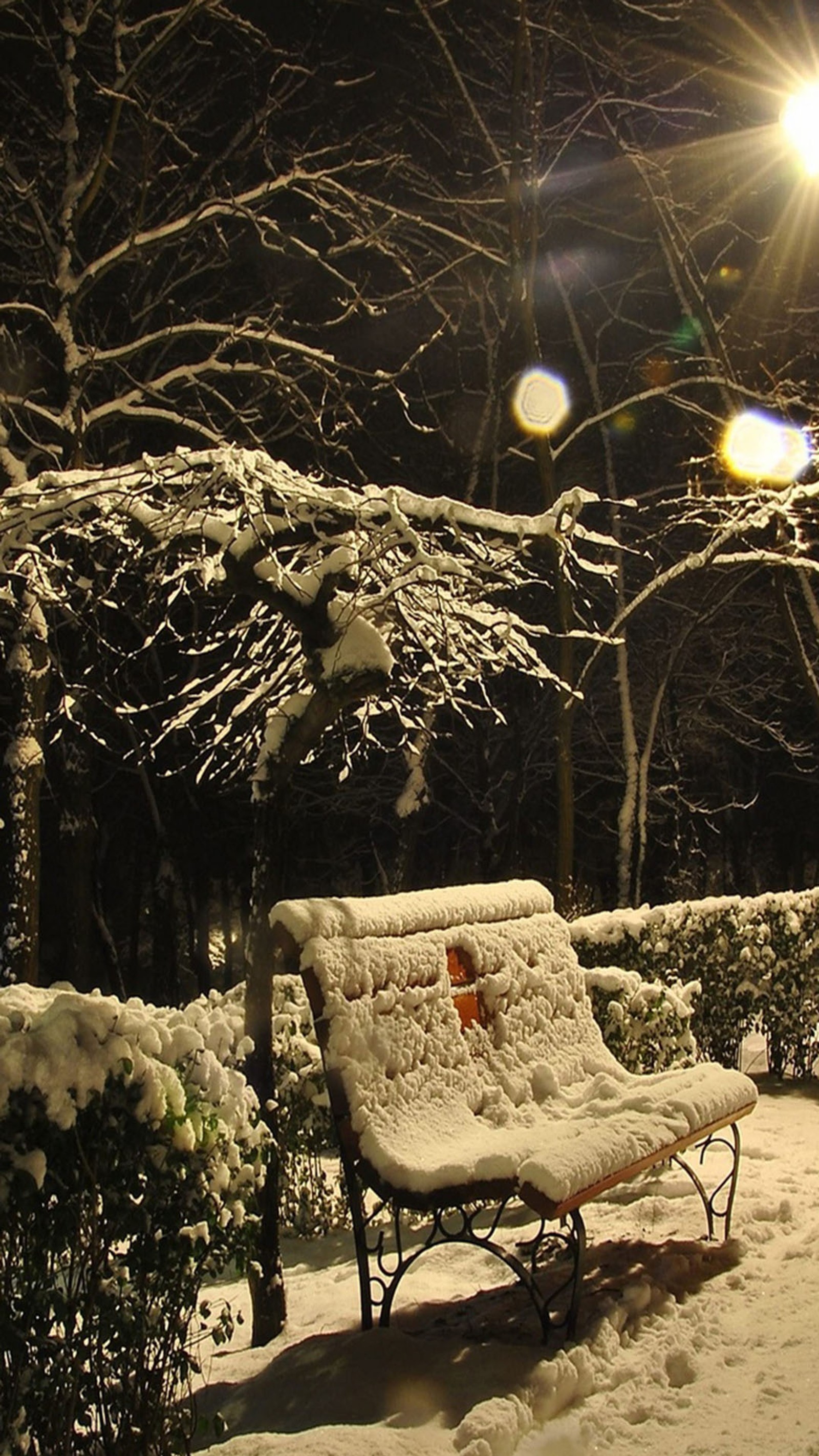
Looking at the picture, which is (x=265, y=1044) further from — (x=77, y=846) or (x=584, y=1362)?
(x=77, y=846)

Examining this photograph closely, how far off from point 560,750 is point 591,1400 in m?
8.43

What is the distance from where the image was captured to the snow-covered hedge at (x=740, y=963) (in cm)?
819

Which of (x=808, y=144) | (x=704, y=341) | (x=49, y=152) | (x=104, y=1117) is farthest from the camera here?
(x=704, y=341)

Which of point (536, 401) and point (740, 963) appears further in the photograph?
point (536, 401)

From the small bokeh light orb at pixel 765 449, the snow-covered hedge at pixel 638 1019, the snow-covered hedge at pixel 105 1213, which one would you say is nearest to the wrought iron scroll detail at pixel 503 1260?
the snow-covered hedge at pixel 105 1213

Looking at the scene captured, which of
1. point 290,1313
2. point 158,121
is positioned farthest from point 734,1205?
point 158,121

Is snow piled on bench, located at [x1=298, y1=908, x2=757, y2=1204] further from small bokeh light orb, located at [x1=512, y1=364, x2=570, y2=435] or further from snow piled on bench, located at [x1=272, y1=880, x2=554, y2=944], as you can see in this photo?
small bokeh light orb, located at [x1=512, y1=364, x2=570, y2=435]

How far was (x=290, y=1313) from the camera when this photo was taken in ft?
15.6

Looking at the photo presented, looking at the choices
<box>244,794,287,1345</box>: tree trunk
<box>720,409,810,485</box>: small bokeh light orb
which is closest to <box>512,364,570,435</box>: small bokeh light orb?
<box>720,409,810,485</box>: small bokeh light orb

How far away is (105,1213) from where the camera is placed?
2.80 metres

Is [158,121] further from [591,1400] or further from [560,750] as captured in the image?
[591,1400]

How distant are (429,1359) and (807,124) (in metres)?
8.11

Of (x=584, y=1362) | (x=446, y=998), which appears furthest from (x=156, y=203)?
(x=584, y=1362)

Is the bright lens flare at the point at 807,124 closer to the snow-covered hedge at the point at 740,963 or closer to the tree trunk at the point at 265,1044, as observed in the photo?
the snow-covered hedge at the point at 740,963
